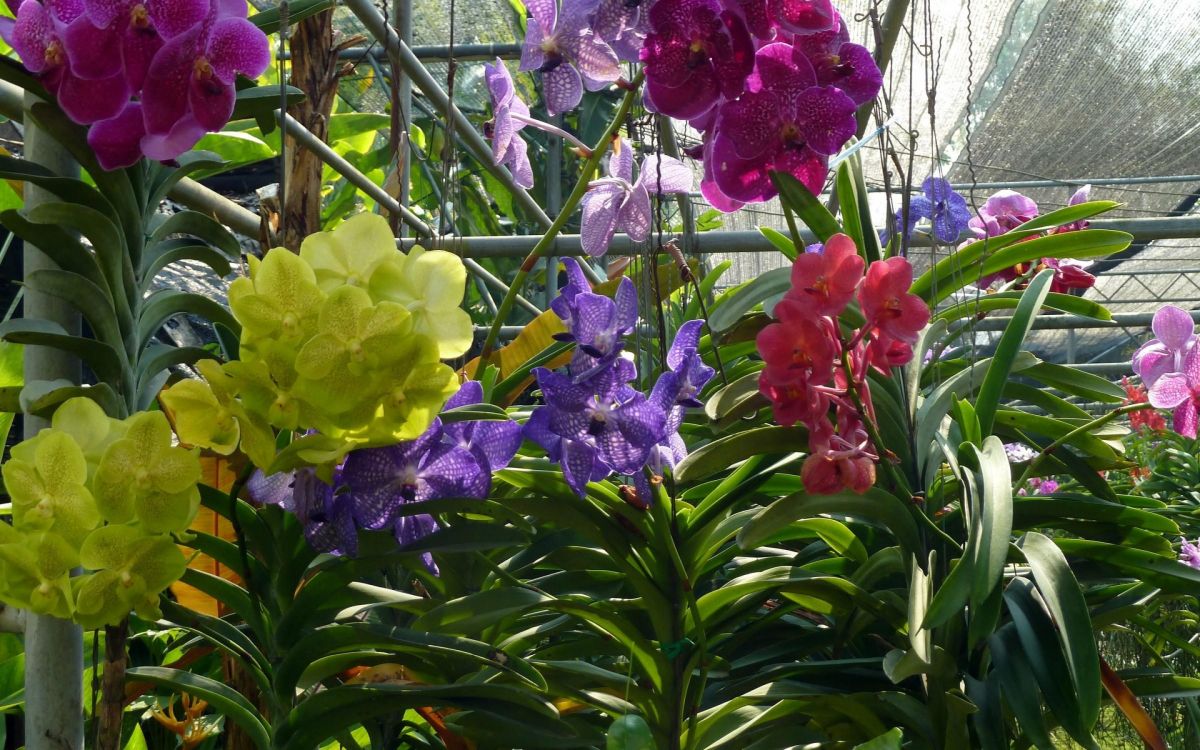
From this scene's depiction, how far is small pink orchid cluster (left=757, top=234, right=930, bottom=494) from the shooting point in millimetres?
702

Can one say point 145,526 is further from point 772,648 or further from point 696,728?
point 772,648

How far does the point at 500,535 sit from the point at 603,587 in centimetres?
28

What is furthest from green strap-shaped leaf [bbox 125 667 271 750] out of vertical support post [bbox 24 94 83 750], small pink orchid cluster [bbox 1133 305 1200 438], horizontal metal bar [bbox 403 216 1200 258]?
horizontal metal bar [bbox 403 216 1200 258]

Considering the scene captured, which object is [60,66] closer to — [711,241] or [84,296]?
[84,296]

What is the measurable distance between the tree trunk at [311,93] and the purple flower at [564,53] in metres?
0.41

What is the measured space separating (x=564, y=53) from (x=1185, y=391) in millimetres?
862

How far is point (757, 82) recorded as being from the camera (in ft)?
2.23

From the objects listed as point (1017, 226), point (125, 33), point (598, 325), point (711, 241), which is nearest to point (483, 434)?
point (598, 325)

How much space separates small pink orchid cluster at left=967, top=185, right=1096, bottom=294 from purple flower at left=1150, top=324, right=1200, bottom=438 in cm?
14

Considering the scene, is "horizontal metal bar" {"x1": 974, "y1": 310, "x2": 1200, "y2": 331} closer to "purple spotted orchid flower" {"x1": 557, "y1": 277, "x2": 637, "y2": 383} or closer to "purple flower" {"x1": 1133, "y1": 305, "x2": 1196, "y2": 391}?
"purple flower" {"x1": 1133, "y1": 305, "x2": 1196, "y2": 391}

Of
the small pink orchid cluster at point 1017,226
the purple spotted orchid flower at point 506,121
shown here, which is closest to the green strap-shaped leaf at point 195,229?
the purple spotted orchid flower at point 506,121

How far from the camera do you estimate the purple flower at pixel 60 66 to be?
23.4 inches

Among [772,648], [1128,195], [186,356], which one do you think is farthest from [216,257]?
[1128,195]

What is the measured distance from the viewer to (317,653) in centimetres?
73
